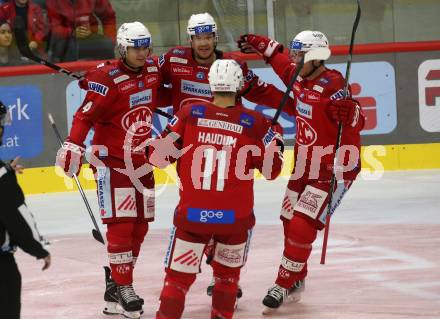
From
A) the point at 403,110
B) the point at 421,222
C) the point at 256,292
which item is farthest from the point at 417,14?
the point at 256,292

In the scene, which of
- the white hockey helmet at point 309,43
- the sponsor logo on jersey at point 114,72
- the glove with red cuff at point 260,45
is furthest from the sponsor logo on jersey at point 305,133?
the sponsor logo on jersey at point 114,72

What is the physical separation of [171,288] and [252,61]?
5868mm

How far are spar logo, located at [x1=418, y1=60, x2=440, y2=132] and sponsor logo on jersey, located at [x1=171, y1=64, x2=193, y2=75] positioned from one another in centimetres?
498

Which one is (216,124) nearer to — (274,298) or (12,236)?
(12,236)

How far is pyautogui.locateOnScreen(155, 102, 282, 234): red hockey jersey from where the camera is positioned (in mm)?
4980

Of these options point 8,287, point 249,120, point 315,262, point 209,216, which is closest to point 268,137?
point 249,120

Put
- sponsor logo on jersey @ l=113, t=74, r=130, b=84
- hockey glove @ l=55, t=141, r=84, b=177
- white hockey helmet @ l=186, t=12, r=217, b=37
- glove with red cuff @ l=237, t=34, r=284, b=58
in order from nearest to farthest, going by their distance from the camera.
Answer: hockey glove @ l=55, t=141, r=84, b=177 < sponsor logo on jersey @ l=113, t=74, r=130, b=84 < white hockey helmet @ l=186, t=12, r=217, b=37 < glove with red cuff @ l=237, t=34, r=284, b=58

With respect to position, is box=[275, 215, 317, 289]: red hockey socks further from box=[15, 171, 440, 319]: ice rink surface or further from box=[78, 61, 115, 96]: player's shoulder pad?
box=[78, 61, 115, 96]: player's shoulder pad

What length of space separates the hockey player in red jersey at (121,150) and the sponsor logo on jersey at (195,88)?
30 centimetres

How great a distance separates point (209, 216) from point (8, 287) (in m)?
1.08

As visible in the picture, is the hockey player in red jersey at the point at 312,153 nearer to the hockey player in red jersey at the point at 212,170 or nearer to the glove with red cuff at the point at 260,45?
the glove with red cuff at the point at 260,45

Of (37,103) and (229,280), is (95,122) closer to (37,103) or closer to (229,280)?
(229,280)

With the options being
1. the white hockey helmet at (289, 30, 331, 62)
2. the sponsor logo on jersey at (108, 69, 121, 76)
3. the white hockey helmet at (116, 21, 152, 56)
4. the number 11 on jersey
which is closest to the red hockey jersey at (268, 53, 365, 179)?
the white hockey helmet at (289, 30, 331, 62)

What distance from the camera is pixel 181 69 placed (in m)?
6.34
